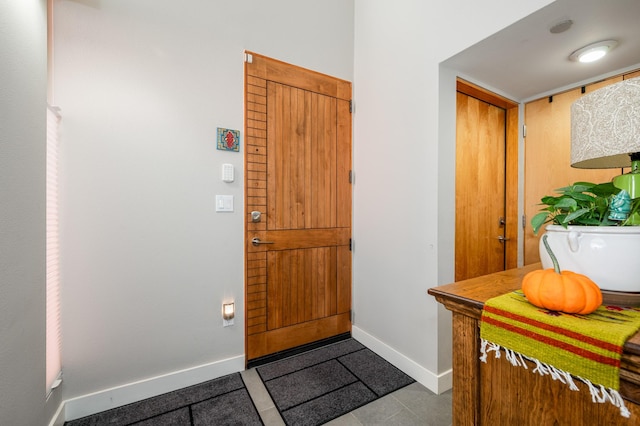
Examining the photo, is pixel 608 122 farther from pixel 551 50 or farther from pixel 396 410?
pixel 396 410

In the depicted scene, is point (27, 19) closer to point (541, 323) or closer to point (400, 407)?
point (541, 323)

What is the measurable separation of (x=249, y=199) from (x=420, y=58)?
163 centimetres

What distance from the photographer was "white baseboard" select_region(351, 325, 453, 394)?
1843 millimetres

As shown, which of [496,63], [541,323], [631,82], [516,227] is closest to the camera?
[541,323]

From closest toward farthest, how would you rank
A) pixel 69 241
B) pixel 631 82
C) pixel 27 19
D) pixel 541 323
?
pixel 541 323
pixel 631 82
pixel 27 19
pixel 69 241

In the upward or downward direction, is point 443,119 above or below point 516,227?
above

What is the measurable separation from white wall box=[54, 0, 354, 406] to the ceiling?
1.63 meters

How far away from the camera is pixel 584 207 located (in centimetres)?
88

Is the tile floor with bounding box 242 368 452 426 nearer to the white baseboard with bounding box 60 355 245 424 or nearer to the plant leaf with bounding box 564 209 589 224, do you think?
the white baseboard with bounding box 60 355 245 424

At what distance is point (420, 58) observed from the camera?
196 centimetres

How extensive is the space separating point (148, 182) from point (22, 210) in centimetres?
71

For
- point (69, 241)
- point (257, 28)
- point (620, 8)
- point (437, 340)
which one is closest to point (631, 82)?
point (620, 8)

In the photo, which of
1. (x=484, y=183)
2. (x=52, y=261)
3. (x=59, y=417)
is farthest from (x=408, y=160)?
(x=59, y=417)

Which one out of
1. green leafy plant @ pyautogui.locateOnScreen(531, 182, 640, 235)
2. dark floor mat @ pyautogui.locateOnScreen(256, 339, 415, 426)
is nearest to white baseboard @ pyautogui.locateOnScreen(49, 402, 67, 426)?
dark floor mat @ pyautogui.locateOnScreen(256, 339, 415, 426)
